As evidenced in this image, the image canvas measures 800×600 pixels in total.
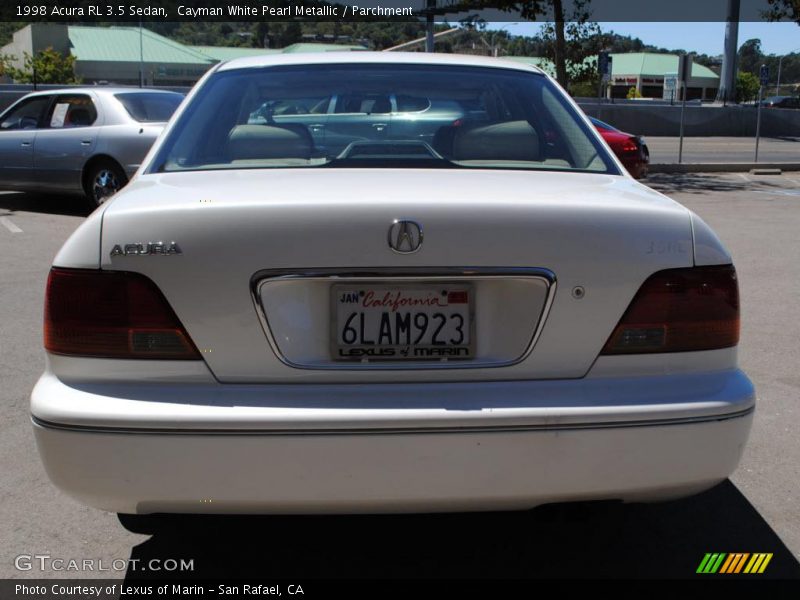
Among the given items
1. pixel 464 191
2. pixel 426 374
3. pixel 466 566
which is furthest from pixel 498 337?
pixel 466 566

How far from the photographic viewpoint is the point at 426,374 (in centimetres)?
242

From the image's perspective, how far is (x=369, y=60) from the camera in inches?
143

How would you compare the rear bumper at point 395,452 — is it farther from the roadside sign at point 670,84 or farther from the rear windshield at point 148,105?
the roadside sign at point 670,84

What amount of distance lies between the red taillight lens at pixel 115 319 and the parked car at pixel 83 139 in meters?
8.46

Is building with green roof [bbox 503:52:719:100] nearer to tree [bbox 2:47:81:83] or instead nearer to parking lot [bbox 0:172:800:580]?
tree [bbox 2:47:81:83]

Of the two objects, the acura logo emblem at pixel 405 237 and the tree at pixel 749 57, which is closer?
the acura logo emblem at pixel 405 237

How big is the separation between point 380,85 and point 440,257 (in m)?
1.38

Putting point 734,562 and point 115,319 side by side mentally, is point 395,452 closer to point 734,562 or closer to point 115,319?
point 115,319

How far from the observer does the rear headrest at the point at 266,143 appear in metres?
3.16

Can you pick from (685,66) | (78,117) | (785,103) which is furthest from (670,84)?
(785,103)

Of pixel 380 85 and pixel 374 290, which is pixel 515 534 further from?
pixel 380 85

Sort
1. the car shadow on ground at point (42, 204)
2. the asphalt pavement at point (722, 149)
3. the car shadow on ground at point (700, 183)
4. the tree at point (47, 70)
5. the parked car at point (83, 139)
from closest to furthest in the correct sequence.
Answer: the parked car at point (83, 139) → the car shadow on ground at point (42, 204) → the car shadow on ground at point (700, 183) → the asphalt pavement at point (722, 149) → the tree at point (47, 70)

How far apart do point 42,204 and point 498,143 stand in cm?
1050

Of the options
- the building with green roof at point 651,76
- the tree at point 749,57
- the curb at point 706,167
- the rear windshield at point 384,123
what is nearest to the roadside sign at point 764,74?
the curb at point 706,167
